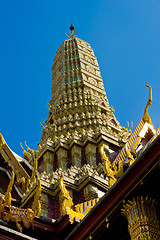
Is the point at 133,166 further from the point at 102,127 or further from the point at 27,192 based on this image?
the point at 102,127

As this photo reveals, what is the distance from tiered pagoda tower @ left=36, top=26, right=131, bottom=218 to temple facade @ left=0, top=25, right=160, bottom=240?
43mm

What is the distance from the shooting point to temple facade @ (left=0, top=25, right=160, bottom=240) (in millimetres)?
9648

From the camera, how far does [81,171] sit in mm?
20250

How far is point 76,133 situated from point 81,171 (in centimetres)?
342

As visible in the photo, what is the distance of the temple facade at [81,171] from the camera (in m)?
9.65

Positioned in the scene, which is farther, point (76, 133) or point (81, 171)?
point (76, 133)

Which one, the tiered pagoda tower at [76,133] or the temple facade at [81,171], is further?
the tiered pagoda tower at [76,133]

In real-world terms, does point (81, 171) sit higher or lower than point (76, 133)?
lower

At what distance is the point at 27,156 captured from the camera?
2441cm

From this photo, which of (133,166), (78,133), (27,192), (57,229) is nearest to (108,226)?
(133,166)

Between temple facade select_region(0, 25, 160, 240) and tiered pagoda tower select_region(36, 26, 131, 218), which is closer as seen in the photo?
temple facade select_region(0, 25, 160, 240)

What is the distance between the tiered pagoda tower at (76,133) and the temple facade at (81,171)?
0.14 ft

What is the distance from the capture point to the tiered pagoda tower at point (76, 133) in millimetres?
19422

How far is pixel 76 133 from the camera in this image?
76.5 feet
